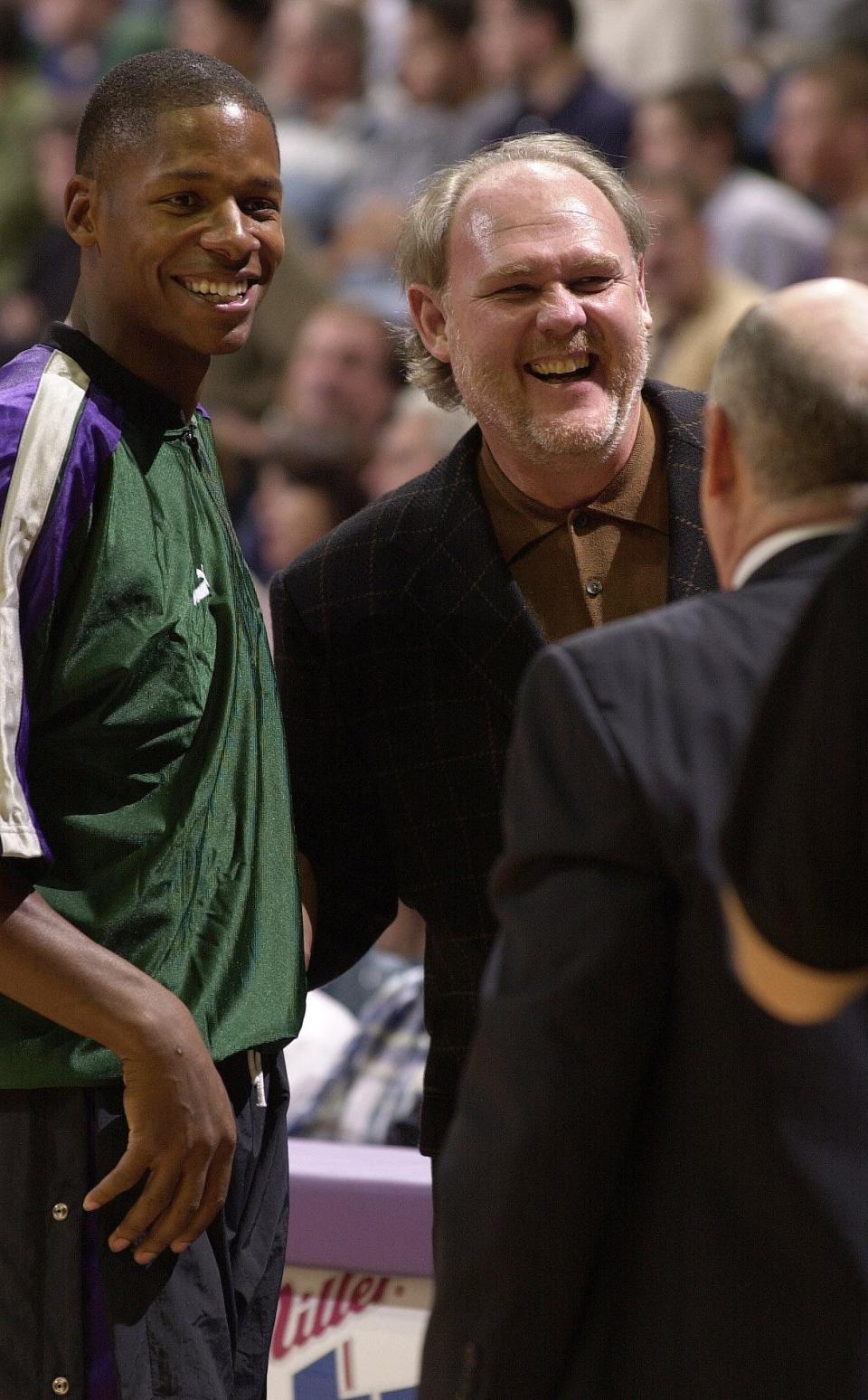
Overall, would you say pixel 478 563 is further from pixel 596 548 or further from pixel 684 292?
pixel 684 292

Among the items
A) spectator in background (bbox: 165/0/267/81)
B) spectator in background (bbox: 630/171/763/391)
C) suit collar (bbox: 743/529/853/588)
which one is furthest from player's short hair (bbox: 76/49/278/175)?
spectator in background (bbox: 165/0/267/81)

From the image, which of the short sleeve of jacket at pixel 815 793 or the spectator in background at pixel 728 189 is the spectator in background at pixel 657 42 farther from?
the short sleeve of jacket at pixel 815 793

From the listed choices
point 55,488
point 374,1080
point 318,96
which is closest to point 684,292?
point 318,96

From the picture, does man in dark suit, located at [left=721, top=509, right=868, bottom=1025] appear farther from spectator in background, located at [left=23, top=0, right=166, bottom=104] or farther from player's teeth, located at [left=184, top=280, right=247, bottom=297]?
spectator in background, located at [left=23, top=0, right=166, bottom=104]

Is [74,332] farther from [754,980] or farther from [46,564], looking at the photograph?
[754,980]

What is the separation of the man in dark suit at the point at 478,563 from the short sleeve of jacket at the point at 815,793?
3.12ft

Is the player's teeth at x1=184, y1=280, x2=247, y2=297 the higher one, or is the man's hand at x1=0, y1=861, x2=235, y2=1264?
the player's teeth at x1=184, y1=280, x2=247, y2=297

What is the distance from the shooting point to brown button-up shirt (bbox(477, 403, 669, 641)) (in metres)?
1.93

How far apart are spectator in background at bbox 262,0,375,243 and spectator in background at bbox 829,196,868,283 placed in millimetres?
2633

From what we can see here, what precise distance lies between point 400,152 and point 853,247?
8.12 ft

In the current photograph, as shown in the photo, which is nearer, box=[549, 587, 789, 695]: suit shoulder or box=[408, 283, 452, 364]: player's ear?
box=[549, 587, 789, 695]: suit shoulder

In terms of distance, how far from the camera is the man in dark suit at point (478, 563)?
6.30 feet

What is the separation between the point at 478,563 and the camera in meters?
1.95

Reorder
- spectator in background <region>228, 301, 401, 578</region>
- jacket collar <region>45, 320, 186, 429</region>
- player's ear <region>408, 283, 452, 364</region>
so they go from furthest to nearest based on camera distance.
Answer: spectator in background <region>228, 301, 401, 578</region>, player's ear <region>408, 283, 452, 364</region>, jacket collar <region>45, 320, 186, 429</region>
